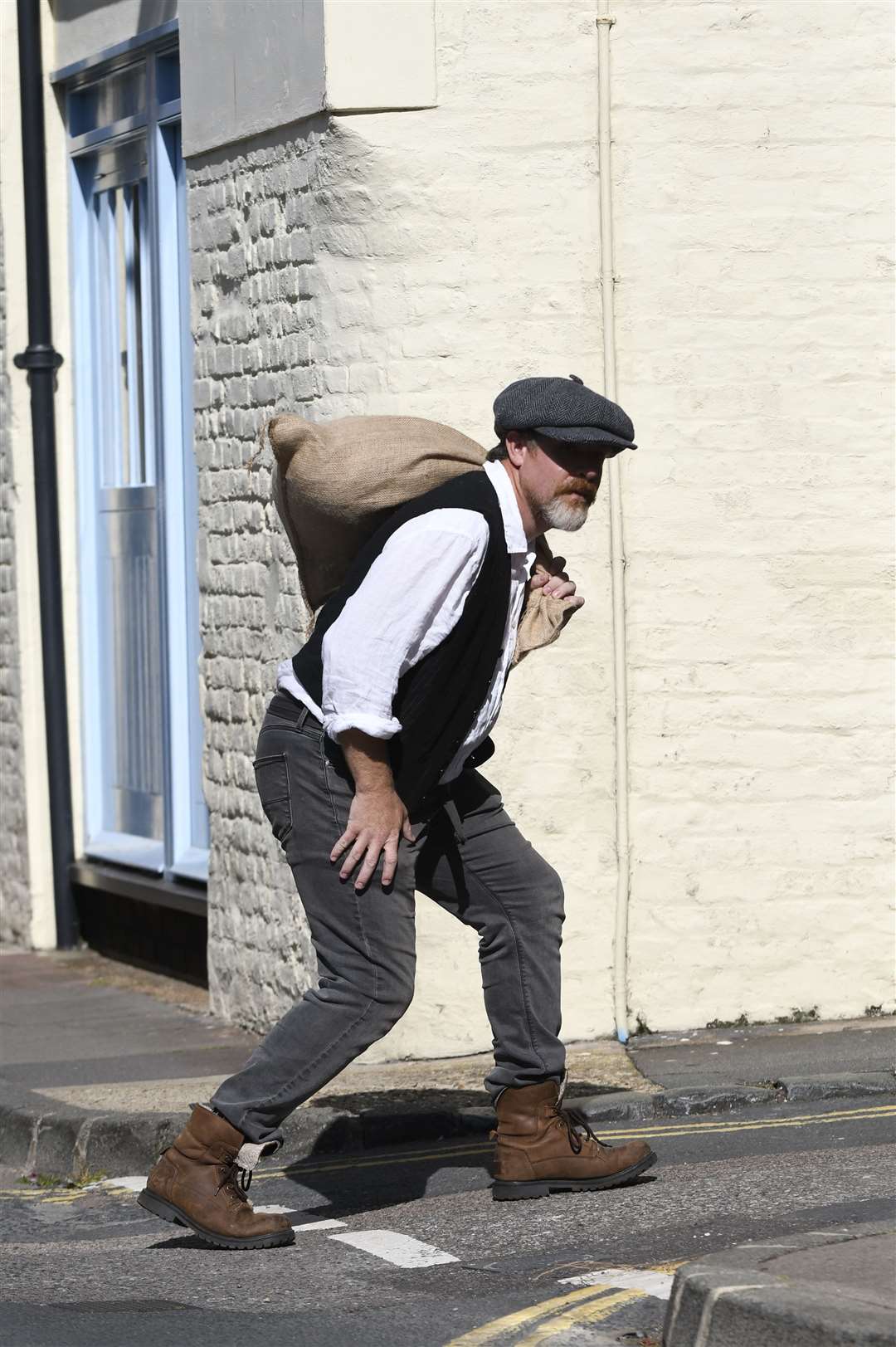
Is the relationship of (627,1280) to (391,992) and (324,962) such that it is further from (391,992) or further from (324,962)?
(324,962)

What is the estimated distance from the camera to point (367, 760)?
18.0 ft

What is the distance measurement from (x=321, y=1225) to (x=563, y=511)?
6.29 feet

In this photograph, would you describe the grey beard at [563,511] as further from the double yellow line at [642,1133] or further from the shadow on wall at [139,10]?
the shadow on wall at [139,10]

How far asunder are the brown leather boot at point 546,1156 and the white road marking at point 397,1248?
1.36 ft

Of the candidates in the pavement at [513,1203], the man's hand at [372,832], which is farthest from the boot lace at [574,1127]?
the man's hand at [372,832]

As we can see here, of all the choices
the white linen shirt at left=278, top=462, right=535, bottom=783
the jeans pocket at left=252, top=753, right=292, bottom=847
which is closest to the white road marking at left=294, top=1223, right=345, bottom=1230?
the jeans pocket at left=252, top=753, right=292, bottom=847

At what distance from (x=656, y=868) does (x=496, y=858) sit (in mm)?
2322

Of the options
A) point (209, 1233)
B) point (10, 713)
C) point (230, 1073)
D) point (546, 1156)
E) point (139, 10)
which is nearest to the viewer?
point (209, 1233)

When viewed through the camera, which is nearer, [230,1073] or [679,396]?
[230,1073]

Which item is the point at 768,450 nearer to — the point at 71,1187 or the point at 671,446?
the point at 671,446

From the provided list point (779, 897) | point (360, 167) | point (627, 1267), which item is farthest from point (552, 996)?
point (360, 167)

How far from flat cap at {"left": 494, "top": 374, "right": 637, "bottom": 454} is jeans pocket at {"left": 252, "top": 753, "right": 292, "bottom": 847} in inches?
39.0

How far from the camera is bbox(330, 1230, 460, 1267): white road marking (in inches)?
217

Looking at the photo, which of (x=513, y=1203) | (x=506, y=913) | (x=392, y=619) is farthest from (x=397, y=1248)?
(x=392, y=619)
